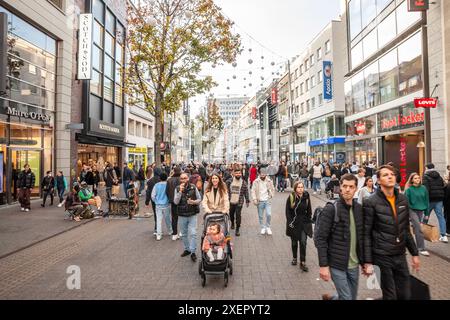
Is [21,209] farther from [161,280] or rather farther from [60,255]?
[161,280]

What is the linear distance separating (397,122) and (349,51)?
34.2 ft

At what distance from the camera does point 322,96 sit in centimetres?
3775

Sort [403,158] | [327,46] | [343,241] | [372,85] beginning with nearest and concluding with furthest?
[343,241] < [403,158] < [372,85] < [327,46]

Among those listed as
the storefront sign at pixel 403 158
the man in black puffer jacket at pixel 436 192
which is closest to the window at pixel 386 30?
the storefront sign at pixel 403 158

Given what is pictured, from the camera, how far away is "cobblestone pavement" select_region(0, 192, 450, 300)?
496 centimetres

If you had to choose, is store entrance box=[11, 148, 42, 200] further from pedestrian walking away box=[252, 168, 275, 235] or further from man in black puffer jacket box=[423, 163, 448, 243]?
man in black puffer jacket box=[423, 163, 448, 243]

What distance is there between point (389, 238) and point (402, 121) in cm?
1844

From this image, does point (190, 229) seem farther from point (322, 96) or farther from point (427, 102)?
point (322, 96)

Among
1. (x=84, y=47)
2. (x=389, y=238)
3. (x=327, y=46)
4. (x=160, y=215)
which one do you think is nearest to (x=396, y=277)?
(x=389, y=238)

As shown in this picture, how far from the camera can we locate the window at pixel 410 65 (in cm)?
1739

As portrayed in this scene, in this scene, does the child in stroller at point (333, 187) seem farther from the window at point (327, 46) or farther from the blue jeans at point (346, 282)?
the window at point (327, 46)

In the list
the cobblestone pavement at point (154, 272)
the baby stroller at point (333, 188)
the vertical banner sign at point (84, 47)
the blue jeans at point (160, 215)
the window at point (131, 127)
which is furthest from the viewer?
the window at point (131, 127)

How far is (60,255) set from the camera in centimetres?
734

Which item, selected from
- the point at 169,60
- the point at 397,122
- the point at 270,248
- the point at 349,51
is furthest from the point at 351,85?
the point at 270,248
